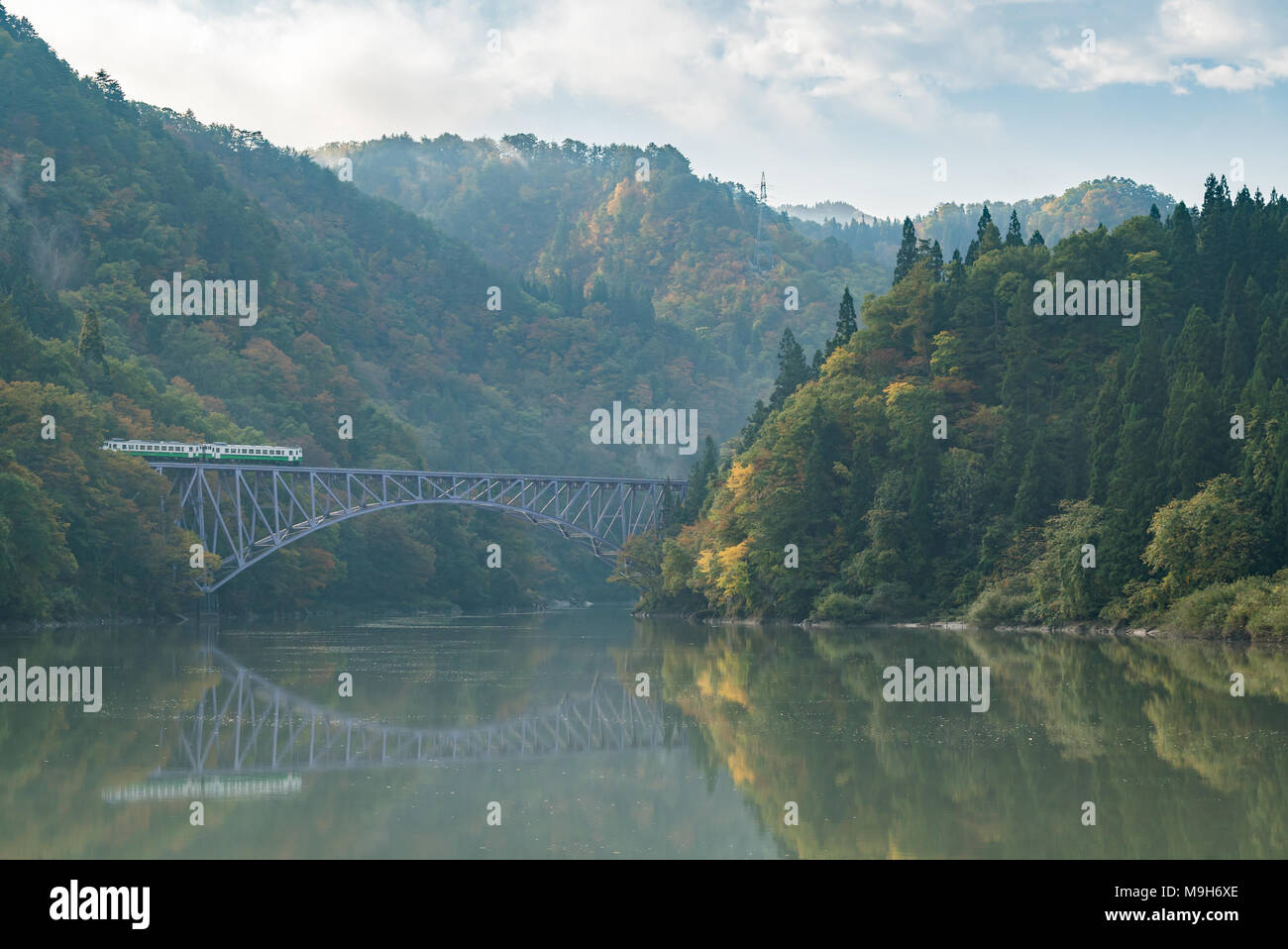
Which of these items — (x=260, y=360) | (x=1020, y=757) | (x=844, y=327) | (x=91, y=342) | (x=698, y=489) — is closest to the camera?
(x=1020, y=757)

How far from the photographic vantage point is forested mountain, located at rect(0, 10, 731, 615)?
2771 inches

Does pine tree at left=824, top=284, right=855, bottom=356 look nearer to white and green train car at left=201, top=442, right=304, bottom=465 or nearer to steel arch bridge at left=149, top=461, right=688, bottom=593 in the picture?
steel arch bridge at left=149, top=461, right=688, bottom=593

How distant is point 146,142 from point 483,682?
105 meters

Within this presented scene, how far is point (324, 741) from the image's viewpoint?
23.3m

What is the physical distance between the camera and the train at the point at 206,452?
250ft

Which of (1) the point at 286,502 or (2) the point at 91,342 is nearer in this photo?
(2) the point at 91,342

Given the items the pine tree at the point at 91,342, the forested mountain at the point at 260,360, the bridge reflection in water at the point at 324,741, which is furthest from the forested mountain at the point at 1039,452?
the pine tree at the point at 91,342

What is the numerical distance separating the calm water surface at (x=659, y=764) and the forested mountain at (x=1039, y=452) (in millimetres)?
11640

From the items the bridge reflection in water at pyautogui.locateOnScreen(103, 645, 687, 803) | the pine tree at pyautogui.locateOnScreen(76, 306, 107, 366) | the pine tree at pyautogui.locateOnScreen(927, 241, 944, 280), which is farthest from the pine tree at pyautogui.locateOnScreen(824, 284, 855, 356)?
the bridge reflection in water at pyautogui.locateOnScreen(103, 645, 687, 803)

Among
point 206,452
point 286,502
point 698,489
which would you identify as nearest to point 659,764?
point 206,452

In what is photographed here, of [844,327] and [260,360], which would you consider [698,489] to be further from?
[260,360]

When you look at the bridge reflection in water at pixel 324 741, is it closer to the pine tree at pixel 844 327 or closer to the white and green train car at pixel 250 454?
the white and green train car at pixel 250 454

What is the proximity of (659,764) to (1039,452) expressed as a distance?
45.1 m

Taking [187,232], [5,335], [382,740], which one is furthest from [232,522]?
[382,740]
